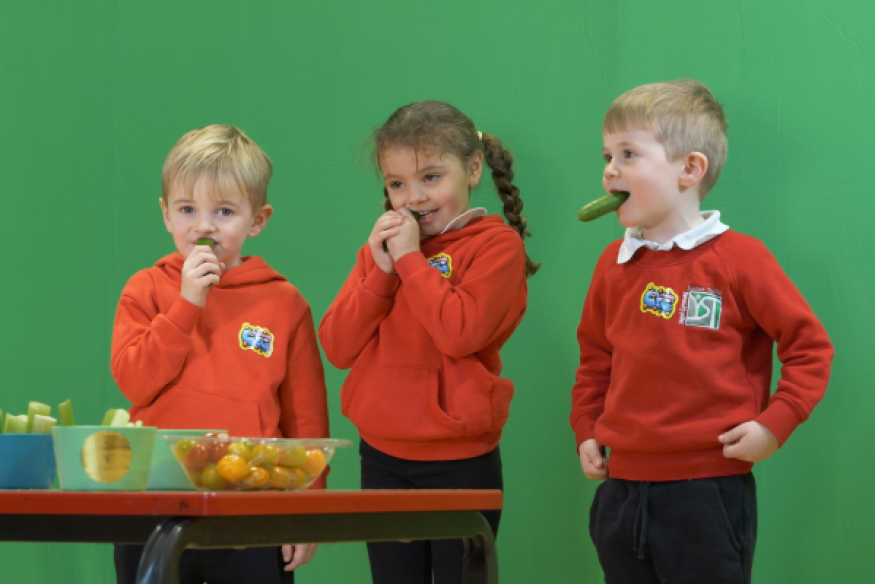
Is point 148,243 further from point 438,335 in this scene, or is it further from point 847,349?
point 847,349

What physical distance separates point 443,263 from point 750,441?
66 centimetres

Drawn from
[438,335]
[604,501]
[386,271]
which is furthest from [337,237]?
[604,501]

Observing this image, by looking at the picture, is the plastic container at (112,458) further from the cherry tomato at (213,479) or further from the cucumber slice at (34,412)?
the cucumber slice at (34,412)

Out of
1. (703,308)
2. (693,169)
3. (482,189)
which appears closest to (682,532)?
(703,308)

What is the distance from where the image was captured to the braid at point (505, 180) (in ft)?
6.36

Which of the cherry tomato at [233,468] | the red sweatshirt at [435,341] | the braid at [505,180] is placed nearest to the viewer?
the cherry tomato at [233,468]

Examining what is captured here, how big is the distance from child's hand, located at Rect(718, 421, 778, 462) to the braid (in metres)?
0.58

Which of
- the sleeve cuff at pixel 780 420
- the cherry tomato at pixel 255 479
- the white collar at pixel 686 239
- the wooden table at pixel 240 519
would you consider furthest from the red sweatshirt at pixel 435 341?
the cherry tomato at pixel 255 479

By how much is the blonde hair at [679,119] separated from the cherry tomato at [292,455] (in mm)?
930

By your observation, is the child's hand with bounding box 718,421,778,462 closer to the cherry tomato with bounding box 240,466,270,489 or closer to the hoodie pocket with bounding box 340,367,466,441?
the hoodie pocket with bounding box 340,367,466,441

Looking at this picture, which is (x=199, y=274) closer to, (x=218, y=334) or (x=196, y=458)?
(x=218, y=334)

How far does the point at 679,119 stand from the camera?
1647mm

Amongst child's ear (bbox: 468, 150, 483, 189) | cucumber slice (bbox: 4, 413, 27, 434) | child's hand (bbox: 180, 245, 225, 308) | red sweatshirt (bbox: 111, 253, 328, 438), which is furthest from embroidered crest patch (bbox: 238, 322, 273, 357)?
cucumber slice (bbox: 4, 413, 27, 434)

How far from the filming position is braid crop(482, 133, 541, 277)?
76.3 inches
